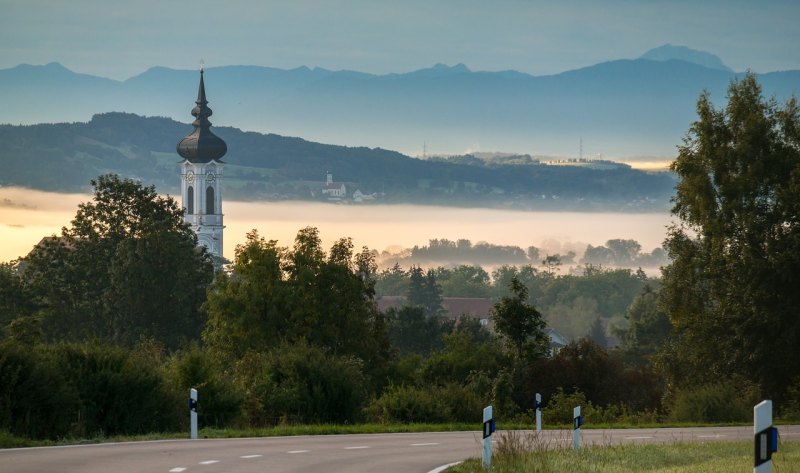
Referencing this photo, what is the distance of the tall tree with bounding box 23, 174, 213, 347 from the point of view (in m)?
84.9

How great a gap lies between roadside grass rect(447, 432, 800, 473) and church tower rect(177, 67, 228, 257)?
6080 inches

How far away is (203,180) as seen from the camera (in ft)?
592

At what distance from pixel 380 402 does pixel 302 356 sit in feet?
7.00

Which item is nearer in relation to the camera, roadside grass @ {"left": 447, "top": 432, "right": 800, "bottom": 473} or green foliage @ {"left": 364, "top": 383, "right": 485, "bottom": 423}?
roadside grass @ {"left": 447, "top": 432, "right": 800, "bottom": 473}

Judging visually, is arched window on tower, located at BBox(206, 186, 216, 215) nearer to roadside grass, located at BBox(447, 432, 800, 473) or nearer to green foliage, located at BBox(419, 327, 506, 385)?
green foliage, located at BBox(419, 327, 506, 385)

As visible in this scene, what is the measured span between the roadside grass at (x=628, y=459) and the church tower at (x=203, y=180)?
507 ft

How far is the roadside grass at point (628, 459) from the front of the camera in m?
19.8

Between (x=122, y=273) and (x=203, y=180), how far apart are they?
95.3 metres

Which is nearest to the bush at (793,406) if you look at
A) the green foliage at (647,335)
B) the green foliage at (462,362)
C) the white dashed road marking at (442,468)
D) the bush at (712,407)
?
the bush at (712,407)

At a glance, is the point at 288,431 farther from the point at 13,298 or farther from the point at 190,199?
the point at 190,199

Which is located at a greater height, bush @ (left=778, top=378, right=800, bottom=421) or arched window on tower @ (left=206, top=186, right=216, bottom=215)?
arched window on tower @ (left=206, top=186, right=216, bottom=215)

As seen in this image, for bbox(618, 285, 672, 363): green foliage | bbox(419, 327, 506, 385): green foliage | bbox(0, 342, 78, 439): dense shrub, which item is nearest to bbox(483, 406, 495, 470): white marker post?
bbox(0, 342, 78, 439): dense shrub

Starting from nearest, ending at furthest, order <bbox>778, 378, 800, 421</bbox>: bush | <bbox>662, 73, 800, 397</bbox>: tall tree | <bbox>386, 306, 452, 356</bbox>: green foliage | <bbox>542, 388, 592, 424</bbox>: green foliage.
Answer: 1. <bbox>778, 378, 800, 421</bbox>: bush
2. <bbox>542, 388, 592, 424</bbox>: green foliage
3. <bbox>662, 73, 800, 397</bbox>: tall tree
4. <bbox>386, 306, 452, 356</bbox>: green foliage

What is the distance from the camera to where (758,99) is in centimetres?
5822
